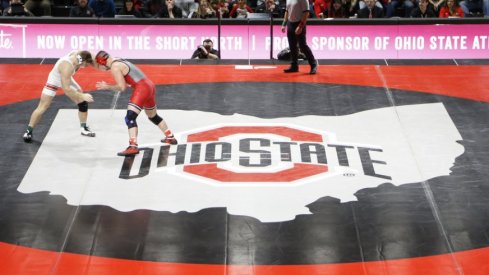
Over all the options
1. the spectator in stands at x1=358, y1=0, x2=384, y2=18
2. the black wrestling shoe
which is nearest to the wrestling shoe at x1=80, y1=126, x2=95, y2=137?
the black wrestling shoe

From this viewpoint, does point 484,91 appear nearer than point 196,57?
Yes

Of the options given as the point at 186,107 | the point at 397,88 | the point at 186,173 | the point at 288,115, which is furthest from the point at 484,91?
the point at 186,173

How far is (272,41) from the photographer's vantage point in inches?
776

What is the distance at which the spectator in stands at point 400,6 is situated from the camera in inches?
830

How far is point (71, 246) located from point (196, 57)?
9075 millimetres

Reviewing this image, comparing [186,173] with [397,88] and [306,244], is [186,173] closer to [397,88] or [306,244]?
[306,244]

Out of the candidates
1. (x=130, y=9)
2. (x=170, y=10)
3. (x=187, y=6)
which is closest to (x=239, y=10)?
(x=187, y=6)

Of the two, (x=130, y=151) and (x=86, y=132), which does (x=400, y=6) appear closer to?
(x=86, y=132)

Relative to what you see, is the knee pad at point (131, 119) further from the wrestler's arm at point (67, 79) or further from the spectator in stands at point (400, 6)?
the spectator in stands at point (400, 6)

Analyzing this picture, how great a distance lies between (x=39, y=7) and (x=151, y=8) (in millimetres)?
2457

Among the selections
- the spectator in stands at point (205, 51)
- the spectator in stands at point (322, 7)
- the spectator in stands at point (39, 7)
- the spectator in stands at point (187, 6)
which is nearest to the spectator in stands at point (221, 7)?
the spectator in stands at point (187, 6)

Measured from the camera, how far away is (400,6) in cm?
2130

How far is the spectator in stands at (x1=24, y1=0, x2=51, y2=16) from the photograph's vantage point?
70.2 feet

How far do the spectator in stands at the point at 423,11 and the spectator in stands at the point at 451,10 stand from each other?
225 mm
